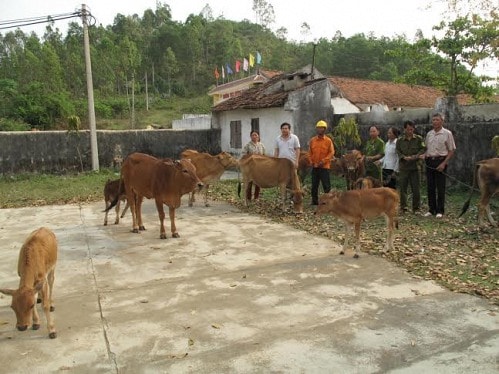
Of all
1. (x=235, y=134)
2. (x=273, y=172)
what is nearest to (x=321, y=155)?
(x=273, y=172)

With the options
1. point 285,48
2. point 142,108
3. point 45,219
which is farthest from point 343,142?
point 285,48

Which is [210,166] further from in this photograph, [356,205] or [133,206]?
[356,205]

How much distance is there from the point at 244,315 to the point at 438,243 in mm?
4043

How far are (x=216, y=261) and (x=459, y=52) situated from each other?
1788 cm

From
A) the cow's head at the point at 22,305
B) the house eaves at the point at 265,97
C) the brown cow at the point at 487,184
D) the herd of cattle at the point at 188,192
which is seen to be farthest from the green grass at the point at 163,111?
the cow's head at the point at 22,305

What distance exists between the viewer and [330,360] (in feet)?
13.0

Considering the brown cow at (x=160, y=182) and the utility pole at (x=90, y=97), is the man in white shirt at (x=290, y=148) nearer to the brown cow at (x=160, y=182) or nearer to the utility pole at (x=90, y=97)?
the brown cow at (x=160, y=182)

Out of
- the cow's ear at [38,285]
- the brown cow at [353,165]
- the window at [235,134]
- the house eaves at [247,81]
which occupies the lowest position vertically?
the cow's ear at [38,285]

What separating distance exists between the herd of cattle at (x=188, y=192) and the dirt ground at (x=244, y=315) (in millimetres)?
463

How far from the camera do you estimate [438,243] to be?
7516 mm

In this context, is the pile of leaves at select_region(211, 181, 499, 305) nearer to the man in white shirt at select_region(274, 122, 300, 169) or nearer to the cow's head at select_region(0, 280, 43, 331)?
the man in white shirt at select_region(274, 122, 300, 169)

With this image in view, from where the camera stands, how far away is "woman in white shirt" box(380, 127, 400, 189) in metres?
9.78

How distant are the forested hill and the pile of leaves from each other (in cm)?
1622

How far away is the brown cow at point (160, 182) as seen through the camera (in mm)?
8359
